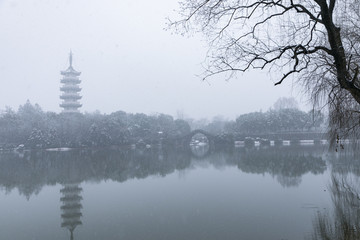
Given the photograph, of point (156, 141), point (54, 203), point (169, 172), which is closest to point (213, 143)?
point (156, 141)

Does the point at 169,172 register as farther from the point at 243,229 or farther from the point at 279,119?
the point at 279,119

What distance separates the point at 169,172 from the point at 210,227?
920cm

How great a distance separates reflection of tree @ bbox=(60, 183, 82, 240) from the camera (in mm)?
7141

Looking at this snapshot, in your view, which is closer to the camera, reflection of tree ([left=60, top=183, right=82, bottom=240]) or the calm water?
the calm water

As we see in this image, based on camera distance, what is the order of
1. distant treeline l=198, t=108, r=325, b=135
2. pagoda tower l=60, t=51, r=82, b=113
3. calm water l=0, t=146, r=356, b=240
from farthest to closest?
pagoda tower l=60, t=51, r=82, b=113
distant treeline l=198, t=108, r=325, b=135
calm water l=0, t=146, r=356, b=240

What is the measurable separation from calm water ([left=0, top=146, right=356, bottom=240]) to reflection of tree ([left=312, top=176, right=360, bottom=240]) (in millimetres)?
228

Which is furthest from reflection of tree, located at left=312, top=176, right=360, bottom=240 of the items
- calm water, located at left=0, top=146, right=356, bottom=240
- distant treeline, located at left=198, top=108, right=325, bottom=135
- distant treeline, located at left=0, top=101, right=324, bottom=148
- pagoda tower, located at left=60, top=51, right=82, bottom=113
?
pagoda tower, located at left=60, top=51, right=82, bottom=113

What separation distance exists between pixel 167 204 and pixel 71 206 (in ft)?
9.73

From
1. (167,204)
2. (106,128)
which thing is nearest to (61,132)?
(106,128)

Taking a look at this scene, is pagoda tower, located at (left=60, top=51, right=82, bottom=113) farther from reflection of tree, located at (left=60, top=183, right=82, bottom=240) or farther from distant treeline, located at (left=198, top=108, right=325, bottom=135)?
reflection of tree, located at (left=60, top=183, right=82, bottom=240)

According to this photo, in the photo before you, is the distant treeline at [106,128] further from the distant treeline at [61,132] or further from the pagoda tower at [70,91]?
the pagoda tower at [70,91]

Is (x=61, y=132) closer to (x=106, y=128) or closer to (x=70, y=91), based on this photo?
(x=106, y=128)

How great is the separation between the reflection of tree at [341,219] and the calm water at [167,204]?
228 millimetres

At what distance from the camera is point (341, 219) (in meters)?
6.30
